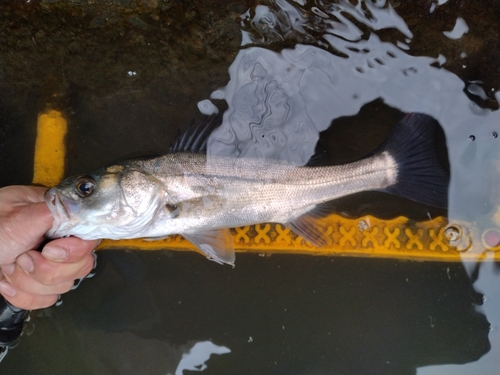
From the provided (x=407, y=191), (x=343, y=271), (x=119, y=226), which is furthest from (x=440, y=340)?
(x=119, y=226)

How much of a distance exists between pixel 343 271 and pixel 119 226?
58.4 inches

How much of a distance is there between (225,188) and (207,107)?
2.32ft

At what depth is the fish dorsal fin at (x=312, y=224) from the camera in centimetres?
218

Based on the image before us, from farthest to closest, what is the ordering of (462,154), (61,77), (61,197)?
(61,77) < (462,154) < (61,197)

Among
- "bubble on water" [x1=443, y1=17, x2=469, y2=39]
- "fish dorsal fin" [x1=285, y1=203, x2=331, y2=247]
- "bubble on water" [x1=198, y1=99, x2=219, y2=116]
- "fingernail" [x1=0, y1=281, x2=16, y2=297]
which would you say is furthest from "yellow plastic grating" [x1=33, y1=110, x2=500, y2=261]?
"bubble on water" [x1=443, y1=17, x2=469, y2=39]

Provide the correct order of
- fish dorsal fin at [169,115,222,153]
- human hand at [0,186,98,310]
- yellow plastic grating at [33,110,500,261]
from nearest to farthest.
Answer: human hand at [0,186,98,310]
fish dorsal fin at [169,115,222,153]
yellow plastic grating at [33,110,500,261]

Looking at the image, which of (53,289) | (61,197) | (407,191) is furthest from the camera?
(407,191)

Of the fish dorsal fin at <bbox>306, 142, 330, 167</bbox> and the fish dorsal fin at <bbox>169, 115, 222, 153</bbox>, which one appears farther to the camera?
the fish dorsal fin at <bbox>306, 142, 330, 167</bbox>

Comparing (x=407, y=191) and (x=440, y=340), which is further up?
(x=407, y=191)

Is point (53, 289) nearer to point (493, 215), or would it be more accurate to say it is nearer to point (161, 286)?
point (161, 286)

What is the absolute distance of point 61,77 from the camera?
2496 millimetres

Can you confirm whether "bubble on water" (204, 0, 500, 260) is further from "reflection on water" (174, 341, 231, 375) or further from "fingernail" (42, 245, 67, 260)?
"reflection on water" (174, 341, 231, 375)

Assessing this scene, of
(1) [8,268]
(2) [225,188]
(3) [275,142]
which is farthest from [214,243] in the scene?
(1) [8,268]

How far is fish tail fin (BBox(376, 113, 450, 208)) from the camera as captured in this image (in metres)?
2.12
